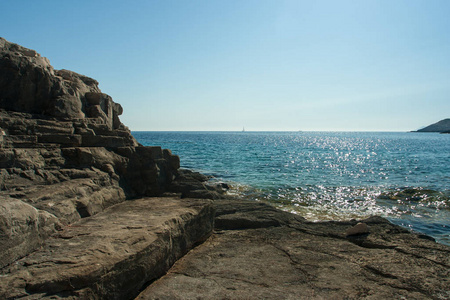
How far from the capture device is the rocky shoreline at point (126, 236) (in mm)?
3689

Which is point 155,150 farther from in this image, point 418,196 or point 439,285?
point 418,196

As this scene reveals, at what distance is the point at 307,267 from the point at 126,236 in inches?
119

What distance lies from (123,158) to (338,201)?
38.1ft

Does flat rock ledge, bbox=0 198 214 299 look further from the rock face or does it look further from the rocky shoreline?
the rock face

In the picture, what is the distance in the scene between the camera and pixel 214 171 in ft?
87.7

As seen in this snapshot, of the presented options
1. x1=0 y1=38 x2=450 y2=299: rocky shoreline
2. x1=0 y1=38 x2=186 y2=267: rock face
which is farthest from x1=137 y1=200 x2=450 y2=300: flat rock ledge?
x1=0 y1=38 x2=186 y2=267: rock face

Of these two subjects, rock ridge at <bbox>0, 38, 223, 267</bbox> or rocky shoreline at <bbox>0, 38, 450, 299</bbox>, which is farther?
rock ridge at <bbox>0, 38, 223, 267</bbox>

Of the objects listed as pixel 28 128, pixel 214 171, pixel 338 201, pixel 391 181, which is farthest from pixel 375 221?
pixel 214 171

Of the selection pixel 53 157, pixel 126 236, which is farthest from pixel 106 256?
pixel 53 157

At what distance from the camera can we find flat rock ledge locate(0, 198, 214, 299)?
3195mm

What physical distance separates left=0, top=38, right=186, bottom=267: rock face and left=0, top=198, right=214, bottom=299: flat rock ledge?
33cm

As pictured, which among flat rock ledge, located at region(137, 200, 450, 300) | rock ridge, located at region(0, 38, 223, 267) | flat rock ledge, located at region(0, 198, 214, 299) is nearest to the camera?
flat rock ledge, located at region(0, 198, 214, 299)

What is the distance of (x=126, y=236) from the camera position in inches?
172

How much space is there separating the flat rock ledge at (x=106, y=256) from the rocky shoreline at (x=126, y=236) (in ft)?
0.05
